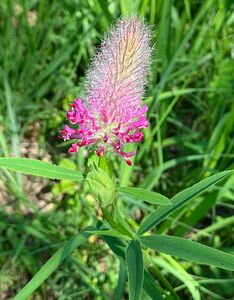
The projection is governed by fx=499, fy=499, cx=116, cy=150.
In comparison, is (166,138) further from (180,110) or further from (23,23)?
(23,23)

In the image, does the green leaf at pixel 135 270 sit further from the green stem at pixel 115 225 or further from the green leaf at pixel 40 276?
the green leaf at pixel 40 276

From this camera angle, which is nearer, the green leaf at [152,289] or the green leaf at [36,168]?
the green leaf at [36,168]

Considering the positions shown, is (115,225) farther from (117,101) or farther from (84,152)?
(84,152)

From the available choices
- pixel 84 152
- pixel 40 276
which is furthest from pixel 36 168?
pixel 84 152

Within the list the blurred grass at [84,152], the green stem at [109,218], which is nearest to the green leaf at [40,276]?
the green stem at [109,218]

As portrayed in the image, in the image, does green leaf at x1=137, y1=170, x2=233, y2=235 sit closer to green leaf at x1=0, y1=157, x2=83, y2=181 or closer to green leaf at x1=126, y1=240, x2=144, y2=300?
green leaf at x1=126, y1=240, x2=144, y2=300

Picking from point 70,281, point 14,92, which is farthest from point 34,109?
point 70,281

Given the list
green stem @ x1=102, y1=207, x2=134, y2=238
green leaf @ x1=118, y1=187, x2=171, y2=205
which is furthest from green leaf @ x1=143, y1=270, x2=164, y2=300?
green leaf @ x1=118, y1=187, x2=171, y2=205
